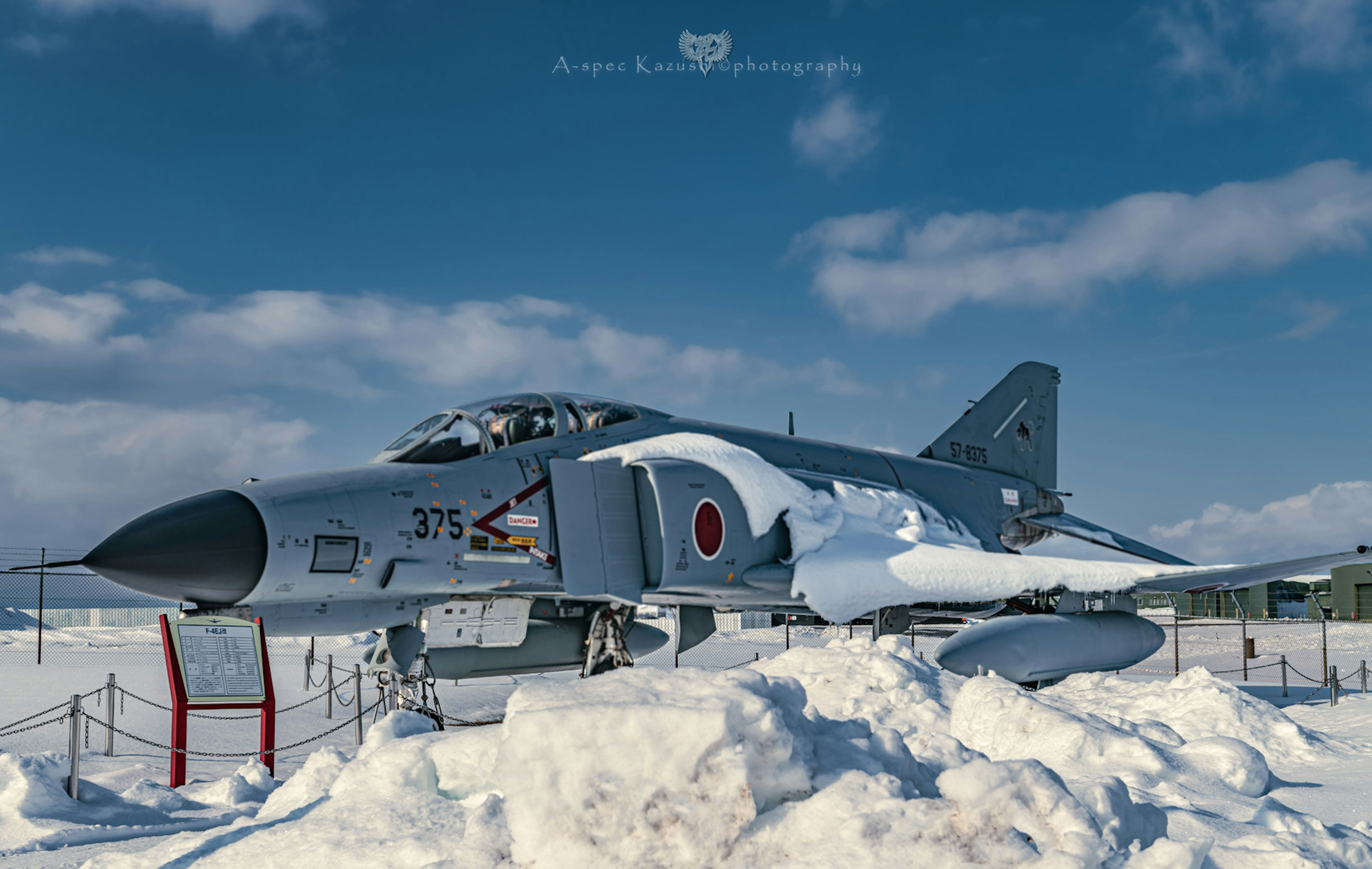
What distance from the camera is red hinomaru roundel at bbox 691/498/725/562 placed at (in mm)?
9164

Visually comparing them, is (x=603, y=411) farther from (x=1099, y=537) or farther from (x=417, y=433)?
(x=1099, y=537)

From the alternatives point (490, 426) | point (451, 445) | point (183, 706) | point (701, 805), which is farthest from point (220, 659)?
point (701, 805)

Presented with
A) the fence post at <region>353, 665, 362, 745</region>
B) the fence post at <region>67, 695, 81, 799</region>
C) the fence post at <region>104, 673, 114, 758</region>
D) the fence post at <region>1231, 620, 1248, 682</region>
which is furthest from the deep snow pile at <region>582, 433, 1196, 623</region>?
the fence post at <region>1231, 620, 1248, 682</region>

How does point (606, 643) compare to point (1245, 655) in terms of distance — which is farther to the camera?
point (1245, 655)

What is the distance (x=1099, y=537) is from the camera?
15539mm

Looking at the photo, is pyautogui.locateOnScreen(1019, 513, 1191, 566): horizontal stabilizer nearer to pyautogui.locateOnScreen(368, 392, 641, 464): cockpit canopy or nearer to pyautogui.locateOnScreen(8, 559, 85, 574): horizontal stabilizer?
pyautogui.locateOnScreen(368, 392, 641, 464): cockpit canopy

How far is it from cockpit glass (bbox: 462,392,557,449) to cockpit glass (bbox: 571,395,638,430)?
0.43 metres

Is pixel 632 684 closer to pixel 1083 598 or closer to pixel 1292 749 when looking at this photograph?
pixel 1292 749

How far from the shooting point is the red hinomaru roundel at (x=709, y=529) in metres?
9.16

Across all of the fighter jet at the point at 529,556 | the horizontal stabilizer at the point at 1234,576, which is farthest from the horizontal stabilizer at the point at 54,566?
the horizontal stabilizer at the point at 1234,576

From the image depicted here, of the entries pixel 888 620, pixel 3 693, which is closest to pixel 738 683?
pixel 888 620

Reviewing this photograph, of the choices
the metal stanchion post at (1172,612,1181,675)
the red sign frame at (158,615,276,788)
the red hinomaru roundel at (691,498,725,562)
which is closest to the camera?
the red sign frame at (158,615,276,788)

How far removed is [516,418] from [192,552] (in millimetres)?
3205

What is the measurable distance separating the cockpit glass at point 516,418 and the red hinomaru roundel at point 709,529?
1641mm
